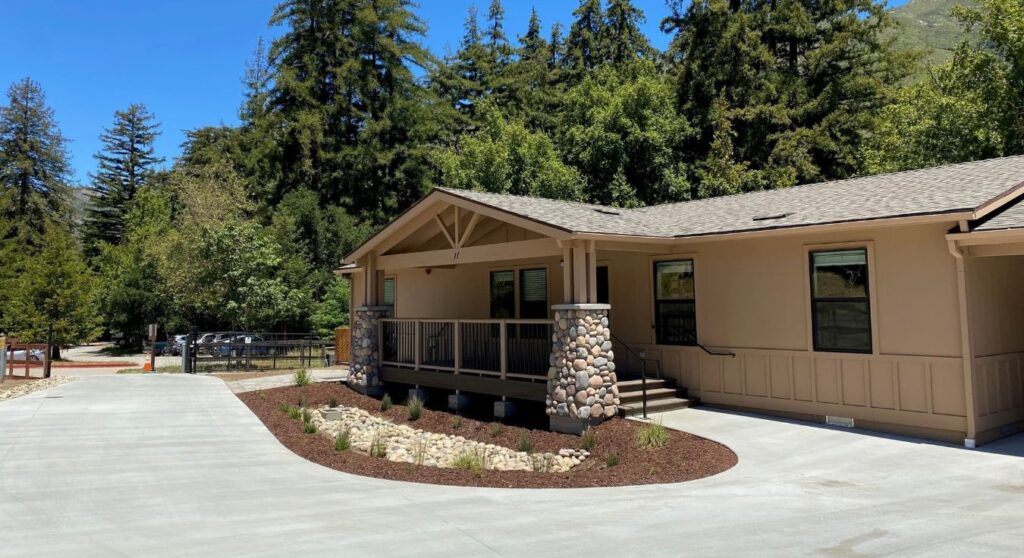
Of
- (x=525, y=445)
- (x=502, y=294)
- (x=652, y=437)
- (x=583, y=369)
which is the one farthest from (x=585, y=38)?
(x=652, y=437)

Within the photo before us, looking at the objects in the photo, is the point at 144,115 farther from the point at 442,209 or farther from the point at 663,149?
the point at 442,209

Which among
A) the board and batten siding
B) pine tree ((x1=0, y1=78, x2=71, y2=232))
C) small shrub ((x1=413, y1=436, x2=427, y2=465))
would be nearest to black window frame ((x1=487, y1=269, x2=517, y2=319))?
the board and batten siding

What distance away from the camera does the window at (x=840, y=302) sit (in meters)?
9.33

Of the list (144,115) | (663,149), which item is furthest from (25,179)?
(663,149)

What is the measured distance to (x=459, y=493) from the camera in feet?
21.6

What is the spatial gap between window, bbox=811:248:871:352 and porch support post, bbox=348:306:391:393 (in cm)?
928

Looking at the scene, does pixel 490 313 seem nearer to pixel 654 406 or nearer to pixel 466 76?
pixel 654 406

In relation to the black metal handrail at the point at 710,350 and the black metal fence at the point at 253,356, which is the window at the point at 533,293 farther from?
the black metal fence at the point at 253,356

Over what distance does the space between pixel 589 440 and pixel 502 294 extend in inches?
248

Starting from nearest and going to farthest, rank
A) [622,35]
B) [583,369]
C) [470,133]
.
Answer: [583,369] → [622,35] → [470,133]

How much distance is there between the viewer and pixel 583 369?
971 cm

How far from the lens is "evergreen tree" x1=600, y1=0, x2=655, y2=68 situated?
3538 centimetres

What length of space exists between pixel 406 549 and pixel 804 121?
28.2m

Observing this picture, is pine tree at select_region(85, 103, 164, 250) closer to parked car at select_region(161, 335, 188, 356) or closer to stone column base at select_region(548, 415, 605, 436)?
parked car at select_region(161, 335, 188, 356)
